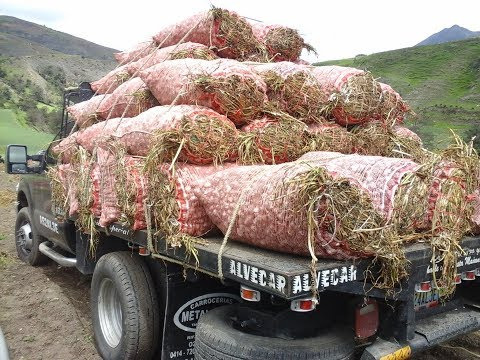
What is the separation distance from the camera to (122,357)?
338 cm

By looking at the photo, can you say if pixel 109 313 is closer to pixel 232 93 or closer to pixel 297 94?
pixel 232 93

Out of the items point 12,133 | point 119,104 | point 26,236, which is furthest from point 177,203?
point 12,133

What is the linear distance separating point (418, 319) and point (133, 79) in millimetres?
3483

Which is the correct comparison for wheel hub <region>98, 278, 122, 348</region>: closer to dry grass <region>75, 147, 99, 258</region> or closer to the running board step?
dry grass <region>75, 147, 99, 258</region>

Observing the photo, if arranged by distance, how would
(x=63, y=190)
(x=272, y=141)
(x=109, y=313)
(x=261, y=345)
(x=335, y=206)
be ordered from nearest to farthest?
(x=335, y=206) → (x=261, y=345) → (x=272, y=141) → (x=109, y=313) → (x=63, y=190)

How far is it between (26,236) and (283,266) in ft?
17.7

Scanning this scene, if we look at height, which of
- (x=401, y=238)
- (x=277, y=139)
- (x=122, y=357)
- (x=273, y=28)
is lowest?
(x=122, y=357)

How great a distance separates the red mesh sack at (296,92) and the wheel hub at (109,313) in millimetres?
2020

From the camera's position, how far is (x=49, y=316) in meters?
4.85

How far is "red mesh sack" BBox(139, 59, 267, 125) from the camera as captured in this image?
3.43 m

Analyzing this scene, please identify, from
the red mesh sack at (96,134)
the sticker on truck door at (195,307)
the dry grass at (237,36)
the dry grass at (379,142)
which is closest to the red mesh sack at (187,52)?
the dry grass at (237,36)

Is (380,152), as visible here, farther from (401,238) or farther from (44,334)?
(44,334)

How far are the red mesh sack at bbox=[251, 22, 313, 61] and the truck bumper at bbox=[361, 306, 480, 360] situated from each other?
3066 mm

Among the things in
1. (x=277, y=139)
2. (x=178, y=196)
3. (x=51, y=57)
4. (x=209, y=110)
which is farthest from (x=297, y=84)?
(x=51, y=57)
